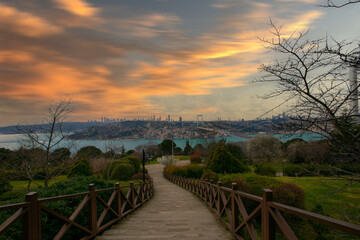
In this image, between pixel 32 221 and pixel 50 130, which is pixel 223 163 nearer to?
pixel 50 130

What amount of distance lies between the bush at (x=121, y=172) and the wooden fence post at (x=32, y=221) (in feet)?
56.3

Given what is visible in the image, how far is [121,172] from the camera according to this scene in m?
19.4

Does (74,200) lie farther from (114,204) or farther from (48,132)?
(48,132)

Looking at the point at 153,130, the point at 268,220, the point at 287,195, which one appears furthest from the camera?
the point at 153,130

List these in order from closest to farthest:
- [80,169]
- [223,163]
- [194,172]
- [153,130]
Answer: [223,163]
[80,169]
[194,172]
[153,130]

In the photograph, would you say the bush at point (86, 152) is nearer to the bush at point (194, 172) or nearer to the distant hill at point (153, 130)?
the bush at point (194, 172)

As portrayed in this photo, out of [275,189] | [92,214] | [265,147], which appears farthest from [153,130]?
[92,214]

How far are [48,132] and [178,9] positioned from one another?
297 inches

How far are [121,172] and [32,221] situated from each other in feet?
57.2

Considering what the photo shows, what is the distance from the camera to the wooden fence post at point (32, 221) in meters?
2.56

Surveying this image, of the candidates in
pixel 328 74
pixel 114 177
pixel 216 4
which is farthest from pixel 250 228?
pixel 114 177

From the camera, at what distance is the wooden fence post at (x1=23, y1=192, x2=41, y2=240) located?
256 centimetres

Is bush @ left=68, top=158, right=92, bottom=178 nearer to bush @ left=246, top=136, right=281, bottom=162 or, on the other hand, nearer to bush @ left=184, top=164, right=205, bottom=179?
bush @ left=184, top=164, right=205, bottom=179

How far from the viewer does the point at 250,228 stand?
3.47 m
